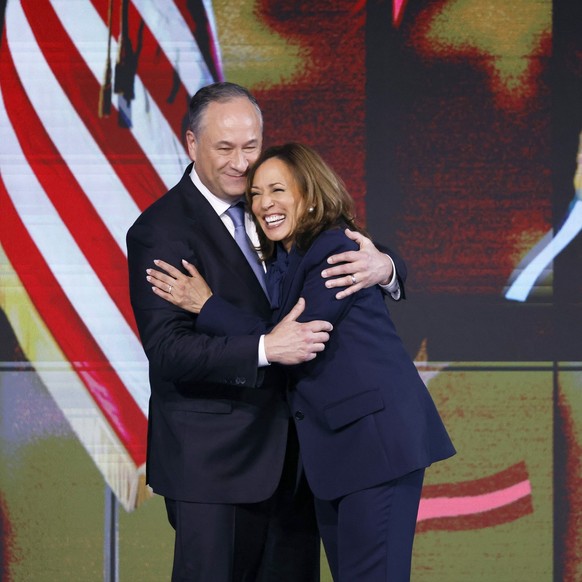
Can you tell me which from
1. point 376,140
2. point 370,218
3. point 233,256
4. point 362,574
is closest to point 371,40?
point 376,140

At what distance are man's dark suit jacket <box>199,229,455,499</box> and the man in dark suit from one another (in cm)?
8

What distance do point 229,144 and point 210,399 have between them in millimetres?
606

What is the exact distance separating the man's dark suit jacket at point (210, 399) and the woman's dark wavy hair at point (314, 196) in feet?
0.67

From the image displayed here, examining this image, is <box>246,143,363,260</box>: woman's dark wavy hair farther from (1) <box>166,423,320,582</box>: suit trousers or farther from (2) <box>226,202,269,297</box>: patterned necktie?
(1) <box>166,423,320,582</box>: suit trousers

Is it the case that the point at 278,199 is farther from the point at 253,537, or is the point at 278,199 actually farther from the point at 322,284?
the point at 253,537

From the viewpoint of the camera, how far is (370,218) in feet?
10.8

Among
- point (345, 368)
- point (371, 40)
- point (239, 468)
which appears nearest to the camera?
point (345, 368)

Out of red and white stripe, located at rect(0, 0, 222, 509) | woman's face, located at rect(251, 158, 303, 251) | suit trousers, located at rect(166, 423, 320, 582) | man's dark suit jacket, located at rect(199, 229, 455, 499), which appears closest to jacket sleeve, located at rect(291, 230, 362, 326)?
man's dark suit jacket, located at rect(199, 229, 455, 499)

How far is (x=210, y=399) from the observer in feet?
7.14

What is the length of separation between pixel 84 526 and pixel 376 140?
5.61ft

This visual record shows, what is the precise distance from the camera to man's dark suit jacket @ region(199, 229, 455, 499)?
6.59 ft

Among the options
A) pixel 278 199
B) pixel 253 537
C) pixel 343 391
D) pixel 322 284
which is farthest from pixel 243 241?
pixel 253 537

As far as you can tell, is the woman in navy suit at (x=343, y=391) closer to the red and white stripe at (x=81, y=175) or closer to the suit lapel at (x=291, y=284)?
the suit lapel at (x=291, y=284)

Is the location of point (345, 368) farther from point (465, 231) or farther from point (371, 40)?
point (371, 40)
